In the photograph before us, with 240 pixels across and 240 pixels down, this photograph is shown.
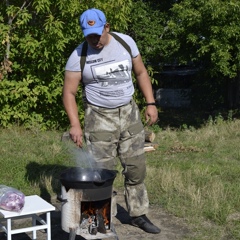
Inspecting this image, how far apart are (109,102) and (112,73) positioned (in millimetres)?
270

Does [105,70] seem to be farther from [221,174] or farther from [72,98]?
[221,174]

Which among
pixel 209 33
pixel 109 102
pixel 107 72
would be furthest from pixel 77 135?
pixel 209 33

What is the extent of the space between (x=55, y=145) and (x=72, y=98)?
14.7 ft

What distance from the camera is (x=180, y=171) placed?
7.70 meters

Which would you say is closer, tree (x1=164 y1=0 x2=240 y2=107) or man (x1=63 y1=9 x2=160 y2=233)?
man (x1=63 y1=9 x2=160 y2=233)

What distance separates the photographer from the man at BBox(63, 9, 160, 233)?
4832 mm

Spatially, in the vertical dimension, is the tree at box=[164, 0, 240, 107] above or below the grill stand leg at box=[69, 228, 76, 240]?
above

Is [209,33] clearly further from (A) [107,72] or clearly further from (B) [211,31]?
(A) [107,72]

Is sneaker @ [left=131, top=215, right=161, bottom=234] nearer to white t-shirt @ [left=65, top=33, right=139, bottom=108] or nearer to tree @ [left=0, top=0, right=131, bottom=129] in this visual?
white t-shirt @ [left=65, top=33, right=139, bottom=108]

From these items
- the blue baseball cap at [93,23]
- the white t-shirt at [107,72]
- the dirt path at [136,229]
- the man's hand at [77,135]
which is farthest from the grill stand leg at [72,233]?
the blue baseball cap at [93,23]

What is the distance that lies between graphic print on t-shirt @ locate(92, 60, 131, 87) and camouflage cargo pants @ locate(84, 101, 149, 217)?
254 millimetres

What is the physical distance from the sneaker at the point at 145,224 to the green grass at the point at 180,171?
0.37m

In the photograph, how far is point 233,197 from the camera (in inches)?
250

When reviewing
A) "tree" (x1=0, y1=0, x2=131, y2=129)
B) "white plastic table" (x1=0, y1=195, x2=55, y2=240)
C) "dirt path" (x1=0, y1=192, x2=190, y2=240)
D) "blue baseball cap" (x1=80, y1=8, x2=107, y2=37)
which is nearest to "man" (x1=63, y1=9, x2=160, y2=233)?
"blue baseball cap" (x1=80, y1=8, x2=107, y2=37)
